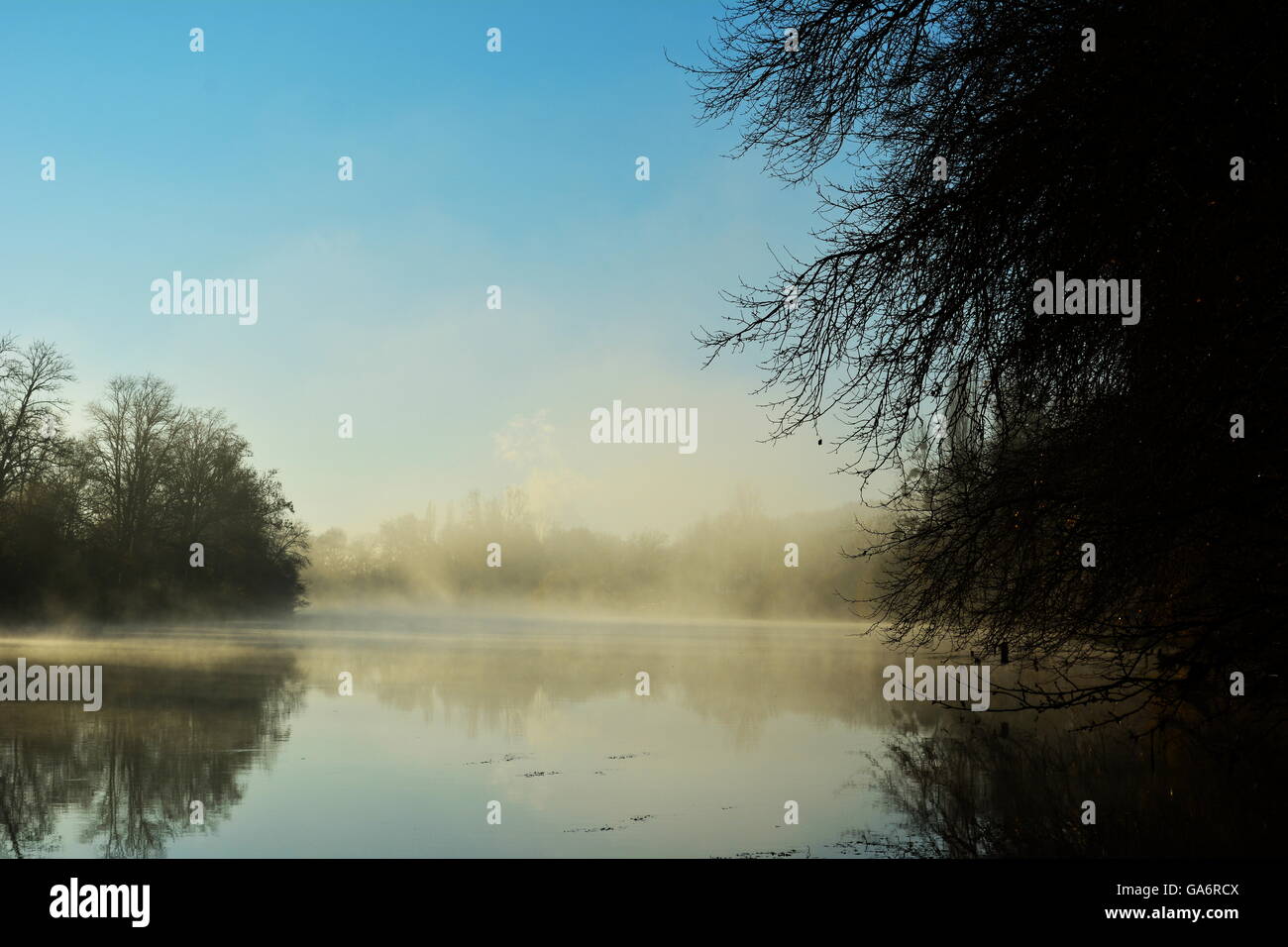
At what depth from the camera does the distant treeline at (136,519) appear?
115ft

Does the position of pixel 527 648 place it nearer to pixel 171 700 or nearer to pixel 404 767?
pixel 171 700

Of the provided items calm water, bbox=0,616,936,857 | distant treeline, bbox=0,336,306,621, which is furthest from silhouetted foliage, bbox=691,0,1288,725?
distant treeline, bbox=0,336,306,621

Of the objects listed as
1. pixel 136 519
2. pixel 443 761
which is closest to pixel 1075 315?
pixel 443 761

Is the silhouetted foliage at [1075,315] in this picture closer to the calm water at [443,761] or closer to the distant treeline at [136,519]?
the calm water at [443,761]

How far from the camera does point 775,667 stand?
2359 cm

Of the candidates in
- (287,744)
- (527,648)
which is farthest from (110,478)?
(287,744)

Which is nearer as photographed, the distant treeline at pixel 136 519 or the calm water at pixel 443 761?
the calm water at pixel 443 761

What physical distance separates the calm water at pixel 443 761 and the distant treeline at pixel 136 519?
1513cm

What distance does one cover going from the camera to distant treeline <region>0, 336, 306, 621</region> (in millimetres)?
35125

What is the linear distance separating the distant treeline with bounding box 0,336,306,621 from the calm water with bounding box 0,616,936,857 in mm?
15135

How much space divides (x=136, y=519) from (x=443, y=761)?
35744mm

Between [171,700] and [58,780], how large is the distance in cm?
612

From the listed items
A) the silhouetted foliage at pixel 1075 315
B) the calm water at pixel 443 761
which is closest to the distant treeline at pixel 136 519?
the calm water at pixel 443 761
